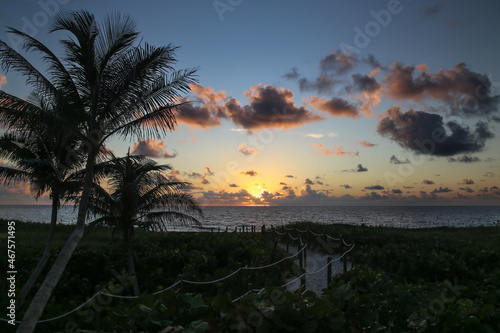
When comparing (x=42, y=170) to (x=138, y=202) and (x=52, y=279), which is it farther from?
(x=52, y=279)

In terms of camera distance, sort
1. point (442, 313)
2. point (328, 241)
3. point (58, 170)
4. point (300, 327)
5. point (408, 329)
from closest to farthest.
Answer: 1. point (300, 327)
2. point (442, 313)
3. point (408, 329)
4. point (58, 170)
5. point (328, 241)

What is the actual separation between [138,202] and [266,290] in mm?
10195

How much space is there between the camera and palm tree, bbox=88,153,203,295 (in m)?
11.3

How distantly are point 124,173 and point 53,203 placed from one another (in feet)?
8.15

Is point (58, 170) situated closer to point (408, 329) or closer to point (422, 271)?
point (408, 329)

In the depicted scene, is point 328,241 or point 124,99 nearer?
point 124,99

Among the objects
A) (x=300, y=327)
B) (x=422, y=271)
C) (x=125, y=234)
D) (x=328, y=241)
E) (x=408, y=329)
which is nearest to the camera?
(x=300, y=327)

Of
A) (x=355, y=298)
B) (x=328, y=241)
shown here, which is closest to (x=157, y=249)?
(x=328, y=241)

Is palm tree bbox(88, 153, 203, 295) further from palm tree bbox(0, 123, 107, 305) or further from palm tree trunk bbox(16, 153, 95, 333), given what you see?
palm tree trunk bbox(16, 153, 95, 333)

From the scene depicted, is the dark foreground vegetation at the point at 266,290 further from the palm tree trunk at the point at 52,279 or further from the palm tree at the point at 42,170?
the palm tree at the point at 42,170

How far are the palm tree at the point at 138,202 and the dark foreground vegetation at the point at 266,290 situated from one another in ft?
3.36

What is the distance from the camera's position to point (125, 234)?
1167 centimetres

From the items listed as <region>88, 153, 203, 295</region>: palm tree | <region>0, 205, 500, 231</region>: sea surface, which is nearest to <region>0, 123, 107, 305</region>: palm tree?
<region>88, 153, 203, 295</region>: palm tree

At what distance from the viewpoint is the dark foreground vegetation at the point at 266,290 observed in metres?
1.97
